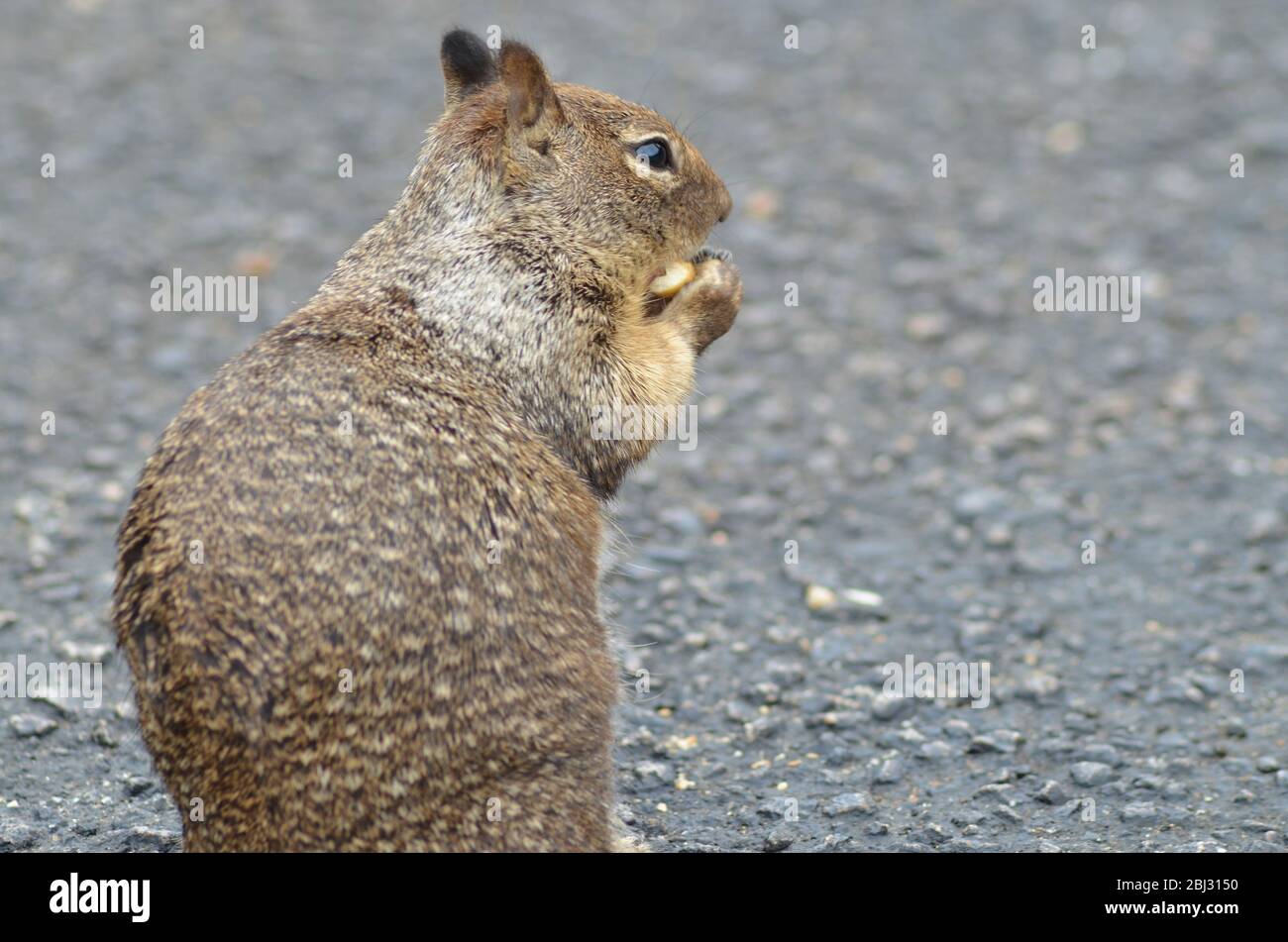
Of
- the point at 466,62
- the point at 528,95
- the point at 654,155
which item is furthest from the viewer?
the point at 466,62

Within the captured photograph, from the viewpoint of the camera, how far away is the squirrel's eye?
16.7ft

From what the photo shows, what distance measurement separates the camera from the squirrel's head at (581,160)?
4.89m

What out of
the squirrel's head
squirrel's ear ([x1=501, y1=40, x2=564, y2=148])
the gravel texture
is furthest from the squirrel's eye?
the gravel texture

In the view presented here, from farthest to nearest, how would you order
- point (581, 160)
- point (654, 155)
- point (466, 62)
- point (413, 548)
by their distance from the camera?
1. point (466, 62)
2. point (654, 155)
3. point (581, 160)
4. point (413, 548)

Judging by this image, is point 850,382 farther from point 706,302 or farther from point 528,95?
point 528,95

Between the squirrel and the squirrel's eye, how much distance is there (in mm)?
316

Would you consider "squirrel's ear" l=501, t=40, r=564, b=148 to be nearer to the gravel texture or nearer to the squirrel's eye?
the squirrel's eye

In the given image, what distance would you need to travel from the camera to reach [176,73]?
A: 11.0 metres

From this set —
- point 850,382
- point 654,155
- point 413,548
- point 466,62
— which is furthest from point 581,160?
point 850,382

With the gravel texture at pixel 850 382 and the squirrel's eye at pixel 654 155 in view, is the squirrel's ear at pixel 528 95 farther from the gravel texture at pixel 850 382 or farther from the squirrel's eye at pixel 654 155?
the gravel texture at pixel 850 382

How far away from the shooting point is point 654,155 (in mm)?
5121

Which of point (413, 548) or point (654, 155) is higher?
point (654, 155)

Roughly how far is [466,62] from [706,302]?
1130 mm
